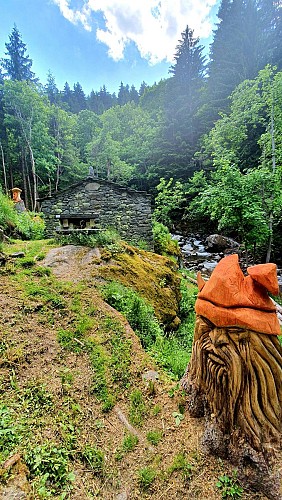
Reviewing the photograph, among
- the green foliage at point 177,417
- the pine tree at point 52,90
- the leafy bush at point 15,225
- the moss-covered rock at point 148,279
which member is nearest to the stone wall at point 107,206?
the leafy bush at point 15,225

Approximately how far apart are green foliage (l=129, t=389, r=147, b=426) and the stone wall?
318 inches

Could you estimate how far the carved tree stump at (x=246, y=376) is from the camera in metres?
1.96

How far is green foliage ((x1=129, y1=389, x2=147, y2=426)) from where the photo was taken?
101 inches

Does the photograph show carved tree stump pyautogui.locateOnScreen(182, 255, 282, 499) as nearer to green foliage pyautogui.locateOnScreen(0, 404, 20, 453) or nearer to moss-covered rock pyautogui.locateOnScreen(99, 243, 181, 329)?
green foliage pyautogui.locateOnScreen(0, 404, 20, 453)

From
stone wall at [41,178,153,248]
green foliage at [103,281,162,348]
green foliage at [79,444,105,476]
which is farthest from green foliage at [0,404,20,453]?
stone wall at [41,178,153,248]

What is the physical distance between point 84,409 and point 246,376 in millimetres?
1687

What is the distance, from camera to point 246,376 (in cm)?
202

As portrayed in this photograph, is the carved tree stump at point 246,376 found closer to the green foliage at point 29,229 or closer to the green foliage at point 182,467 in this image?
the green foliage at point 182,467

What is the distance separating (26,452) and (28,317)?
1.83 meters

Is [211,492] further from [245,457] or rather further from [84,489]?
[84,489]

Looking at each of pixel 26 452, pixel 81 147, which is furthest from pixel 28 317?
pixel 81 147

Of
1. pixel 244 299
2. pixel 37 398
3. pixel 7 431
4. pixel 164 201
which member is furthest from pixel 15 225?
pixel 164 201

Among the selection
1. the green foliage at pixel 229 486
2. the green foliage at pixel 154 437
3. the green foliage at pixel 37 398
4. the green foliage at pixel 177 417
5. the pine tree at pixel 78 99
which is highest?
the pine tree at pixel 78 99

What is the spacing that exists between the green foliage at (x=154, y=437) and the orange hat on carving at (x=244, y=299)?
4.28 feet
